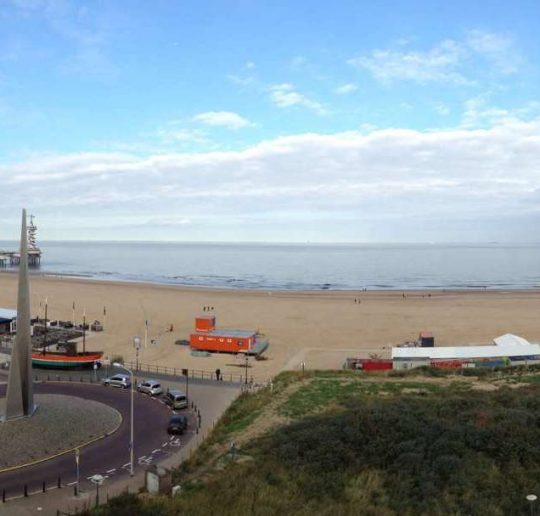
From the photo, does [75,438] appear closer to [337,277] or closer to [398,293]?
[398,293]

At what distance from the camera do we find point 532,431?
58.6 ft

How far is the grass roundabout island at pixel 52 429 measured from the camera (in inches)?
796

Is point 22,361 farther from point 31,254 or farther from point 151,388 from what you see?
point 31,254

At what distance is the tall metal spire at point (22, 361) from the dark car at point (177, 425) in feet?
19.4

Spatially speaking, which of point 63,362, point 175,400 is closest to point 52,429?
point 175,400

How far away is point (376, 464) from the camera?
16.4 m

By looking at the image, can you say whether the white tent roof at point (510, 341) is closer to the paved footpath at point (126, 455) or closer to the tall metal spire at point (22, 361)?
the paved footpath at point (126, 455)

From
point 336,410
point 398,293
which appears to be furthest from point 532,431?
point 398,293

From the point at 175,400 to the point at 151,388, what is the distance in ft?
9.33

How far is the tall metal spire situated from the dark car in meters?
5.92

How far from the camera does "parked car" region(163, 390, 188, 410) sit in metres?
27.2

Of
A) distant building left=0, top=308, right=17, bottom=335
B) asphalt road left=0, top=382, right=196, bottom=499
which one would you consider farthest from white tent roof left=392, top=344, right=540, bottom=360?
distant building left=0, top=308, right=17, bottom=335

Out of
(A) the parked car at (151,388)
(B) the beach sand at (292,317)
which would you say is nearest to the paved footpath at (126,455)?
(A) the parked car at (151,388)

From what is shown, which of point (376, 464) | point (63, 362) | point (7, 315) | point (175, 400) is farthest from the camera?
point (7, 315)
